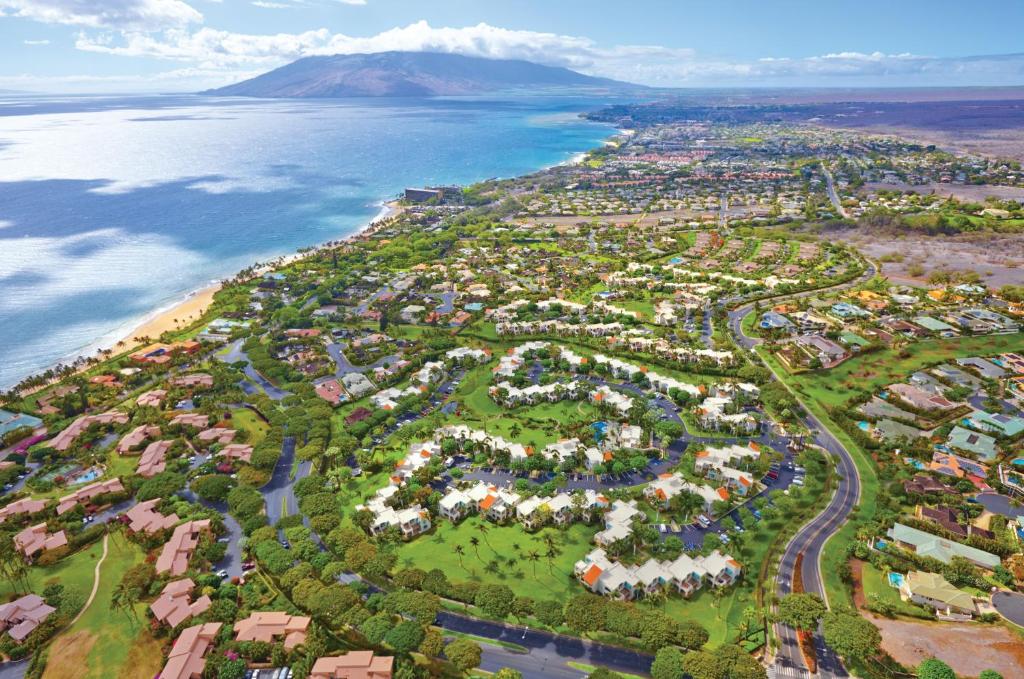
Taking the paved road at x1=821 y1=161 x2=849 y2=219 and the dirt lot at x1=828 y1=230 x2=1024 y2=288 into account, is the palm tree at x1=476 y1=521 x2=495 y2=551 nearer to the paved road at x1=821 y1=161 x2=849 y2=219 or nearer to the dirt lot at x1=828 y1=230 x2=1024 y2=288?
the dirt lot at x1=828 y1=230 x2=1024 y2=288

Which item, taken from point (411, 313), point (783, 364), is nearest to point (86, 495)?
point (411, 313)

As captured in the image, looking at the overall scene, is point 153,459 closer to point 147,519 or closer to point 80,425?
point 147,519

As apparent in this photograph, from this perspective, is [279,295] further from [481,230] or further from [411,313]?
[481,230]

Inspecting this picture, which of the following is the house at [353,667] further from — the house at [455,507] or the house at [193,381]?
the house at [193,381]

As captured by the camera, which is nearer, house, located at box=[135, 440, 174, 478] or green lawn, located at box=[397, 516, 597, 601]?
green lawn, located at box=[397, 516, 597, 601]

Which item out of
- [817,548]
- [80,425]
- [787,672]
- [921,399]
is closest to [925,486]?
[817,548]

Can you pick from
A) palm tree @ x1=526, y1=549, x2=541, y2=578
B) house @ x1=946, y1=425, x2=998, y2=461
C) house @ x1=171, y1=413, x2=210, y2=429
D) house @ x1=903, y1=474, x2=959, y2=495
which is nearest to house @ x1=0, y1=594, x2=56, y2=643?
house @ x1=171, y1=413, x2=210, y2=429
